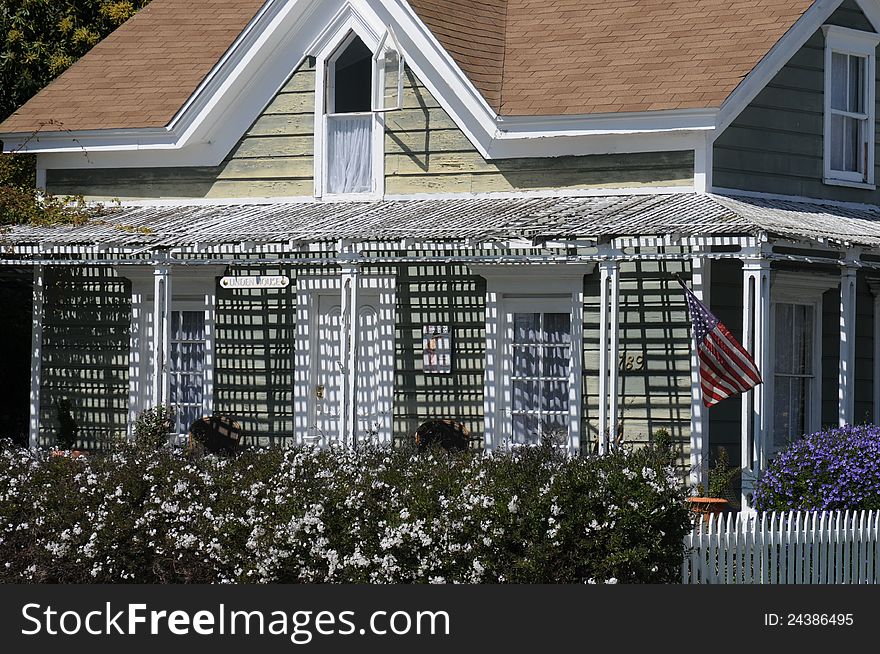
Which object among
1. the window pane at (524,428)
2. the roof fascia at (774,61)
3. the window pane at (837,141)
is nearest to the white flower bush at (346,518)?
the window pane at (524,428)

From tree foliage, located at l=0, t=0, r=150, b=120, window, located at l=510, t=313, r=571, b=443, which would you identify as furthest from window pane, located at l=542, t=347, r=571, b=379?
tree foliage, located at l=0, t=0, r=150, b=120

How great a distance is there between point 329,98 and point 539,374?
4534mm

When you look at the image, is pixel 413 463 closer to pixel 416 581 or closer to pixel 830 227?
pixel 416 581

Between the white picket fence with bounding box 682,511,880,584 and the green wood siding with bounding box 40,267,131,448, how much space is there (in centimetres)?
1075

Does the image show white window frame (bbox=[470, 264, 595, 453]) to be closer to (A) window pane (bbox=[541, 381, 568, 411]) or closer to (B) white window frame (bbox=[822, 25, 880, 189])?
(A) window pane (bbox=[541, 381, 568, 411])

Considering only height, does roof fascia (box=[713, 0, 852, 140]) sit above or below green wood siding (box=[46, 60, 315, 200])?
above

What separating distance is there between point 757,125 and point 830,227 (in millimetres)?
1787

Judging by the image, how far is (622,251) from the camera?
1744cm

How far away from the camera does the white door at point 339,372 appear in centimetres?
2042

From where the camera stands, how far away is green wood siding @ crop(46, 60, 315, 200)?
69.4 feet

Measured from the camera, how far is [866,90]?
21.0 m

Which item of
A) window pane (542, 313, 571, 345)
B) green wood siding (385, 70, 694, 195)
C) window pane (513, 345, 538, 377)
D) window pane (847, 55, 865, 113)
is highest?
window pane (847, 55, 865, 113)

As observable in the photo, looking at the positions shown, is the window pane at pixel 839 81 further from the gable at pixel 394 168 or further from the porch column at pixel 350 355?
the porch column at pixel 350 355

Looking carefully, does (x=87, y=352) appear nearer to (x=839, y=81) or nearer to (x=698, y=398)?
(x=698, y=398)
